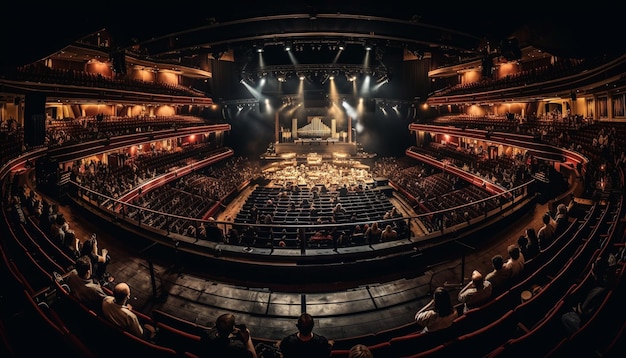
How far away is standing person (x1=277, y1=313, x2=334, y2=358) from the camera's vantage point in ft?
8.75

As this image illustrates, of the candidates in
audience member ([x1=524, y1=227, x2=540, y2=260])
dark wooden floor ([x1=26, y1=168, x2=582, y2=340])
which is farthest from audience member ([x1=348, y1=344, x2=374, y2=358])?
audience member ([x1=524, y1=227, x2=540, y2=260])

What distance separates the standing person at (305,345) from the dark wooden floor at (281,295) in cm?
157

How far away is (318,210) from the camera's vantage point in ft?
44.7

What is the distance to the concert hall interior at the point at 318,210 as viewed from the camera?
327 cm

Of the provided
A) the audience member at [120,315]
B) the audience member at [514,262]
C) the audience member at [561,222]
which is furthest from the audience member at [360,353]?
the audience member at [561,222]

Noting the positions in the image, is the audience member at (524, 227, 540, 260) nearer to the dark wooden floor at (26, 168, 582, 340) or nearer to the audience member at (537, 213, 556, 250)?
the audience member at (537, 213, 556, 250)

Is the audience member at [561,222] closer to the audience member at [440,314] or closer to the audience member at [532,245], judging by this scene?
the audience member at [532,245]

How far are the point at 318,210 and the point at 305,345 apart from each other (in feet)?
35.8

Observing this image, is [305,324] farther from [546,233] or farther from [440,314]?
[546,233]

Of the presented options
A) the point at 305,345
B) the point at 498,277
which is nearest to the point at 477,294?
the point at 498,277

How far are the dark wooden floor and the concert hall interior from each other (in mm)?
33

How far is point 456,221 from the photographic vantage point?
11828 millimetres

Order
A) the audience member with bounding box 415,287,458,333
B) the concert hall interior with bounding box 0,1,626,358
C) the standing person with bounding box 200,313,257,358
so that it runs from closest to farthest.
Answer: the standing person with bounding box 200,313,257,358
the audience member with bounding box 415,287,458,333
the concert hall interior with bounding box 0,1,626,358

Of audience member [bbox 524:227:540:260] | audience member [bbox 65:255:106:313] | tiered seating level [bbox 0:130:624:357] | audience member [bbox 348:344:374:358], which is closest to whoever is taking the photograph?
audience member [bbox 348:344:374:358]
